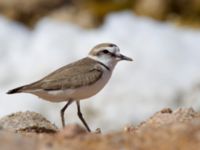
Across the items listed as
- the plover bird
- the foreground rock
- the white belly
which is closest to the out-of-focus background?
the plover bird

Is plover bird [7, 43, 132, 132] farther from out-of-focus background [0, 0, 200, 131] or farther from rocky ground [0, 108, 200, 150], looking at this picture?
out-of-focus background [0, 0, 200, 131]

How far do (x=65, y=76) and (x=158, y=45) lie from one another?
11247 millimetres

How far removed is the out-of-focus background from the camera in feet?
58.5

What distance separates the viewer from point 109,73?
377 inches

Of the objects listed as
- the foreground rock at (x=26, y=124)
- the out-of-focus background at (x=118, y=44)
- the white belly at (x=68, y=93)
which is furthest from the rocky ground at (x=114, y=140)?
the out-of-focus background at (x=118, y=44)

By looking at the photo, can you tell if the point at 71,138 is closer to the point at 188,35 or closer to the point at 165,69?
the point at 165,69

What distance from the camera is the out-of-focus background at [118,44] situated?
17.8m

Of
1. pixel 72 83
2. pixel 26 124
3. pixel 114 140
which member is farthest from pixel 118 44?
pixel 114 140

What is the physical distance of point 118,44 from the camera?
798 inches

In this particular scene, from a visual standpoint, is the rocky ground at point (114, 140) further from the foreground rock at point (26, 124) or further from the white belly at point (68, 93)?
the white belly at point (68, 93)

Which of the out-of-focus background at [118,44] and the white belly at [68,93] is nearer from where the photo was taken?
the white belly at [68,93]

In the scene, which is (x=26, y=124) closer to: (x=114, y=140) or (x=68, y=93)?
(x=68, y=93)

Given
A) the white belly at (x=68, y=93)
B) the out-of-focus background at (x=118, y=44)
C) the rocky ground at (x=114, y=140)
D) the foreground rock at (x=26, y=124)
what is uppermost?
the out-of-focus background at (x=118, y=44)

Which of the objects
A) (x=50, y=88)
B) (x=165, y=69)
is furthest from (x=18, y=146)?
(x=165, y=69)
